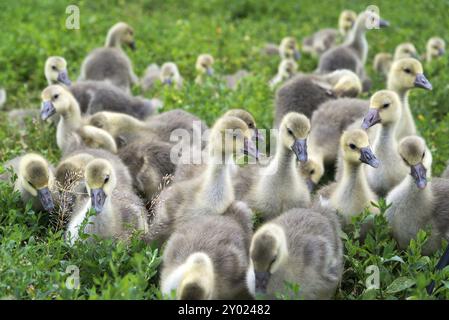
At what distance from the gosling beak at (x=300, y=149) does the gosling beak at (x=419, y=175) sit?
711mm

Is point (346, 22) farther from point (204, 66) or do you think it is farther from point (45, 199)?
point (45, 199)

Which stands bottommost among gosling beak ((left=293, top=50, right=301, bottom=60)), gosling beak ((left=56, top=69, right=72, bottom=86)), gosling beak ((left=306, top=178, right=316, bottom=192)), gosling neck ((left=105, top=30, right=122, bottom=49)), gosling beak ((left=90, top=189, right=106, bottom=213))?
gosling beak ((left=306, top=178, right=316, bottom=192))

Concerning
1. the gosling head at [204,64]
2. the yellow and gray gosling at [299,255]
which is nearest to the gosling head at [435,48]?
the gosling head at [204,64]

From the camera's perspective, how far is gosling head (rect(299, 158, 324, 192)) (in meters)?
5.50

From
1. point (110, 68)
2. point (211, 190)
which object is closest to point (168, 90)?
point (110, 68)

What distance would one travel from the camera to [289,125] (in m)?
4.68

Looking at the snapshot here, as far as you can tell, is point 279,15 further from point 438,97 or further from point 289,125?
point 289,125

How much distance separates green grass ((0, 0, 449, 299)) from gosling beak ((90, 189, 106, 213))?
0.25 metres

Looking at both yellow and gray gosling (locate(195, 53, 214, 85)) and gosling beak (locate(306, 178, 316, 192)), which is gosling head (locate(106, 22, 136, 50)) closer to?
yellow and gray gosling (locate(195, 53, 214, 85))

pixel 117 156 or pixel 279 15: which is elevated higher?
pixel 279 15

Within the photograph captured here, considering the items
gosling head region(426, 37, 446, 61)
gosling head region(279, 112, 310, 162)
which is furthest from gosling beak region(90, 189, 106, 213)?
gosling head region(426, 37, 446, 61)

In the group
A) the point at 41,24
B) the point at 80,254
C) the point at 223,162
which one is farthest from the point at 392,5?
the point at 80,254

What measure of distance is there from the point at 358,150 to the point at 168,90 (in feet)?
9.42

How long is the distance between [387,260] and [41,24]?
257 inches
